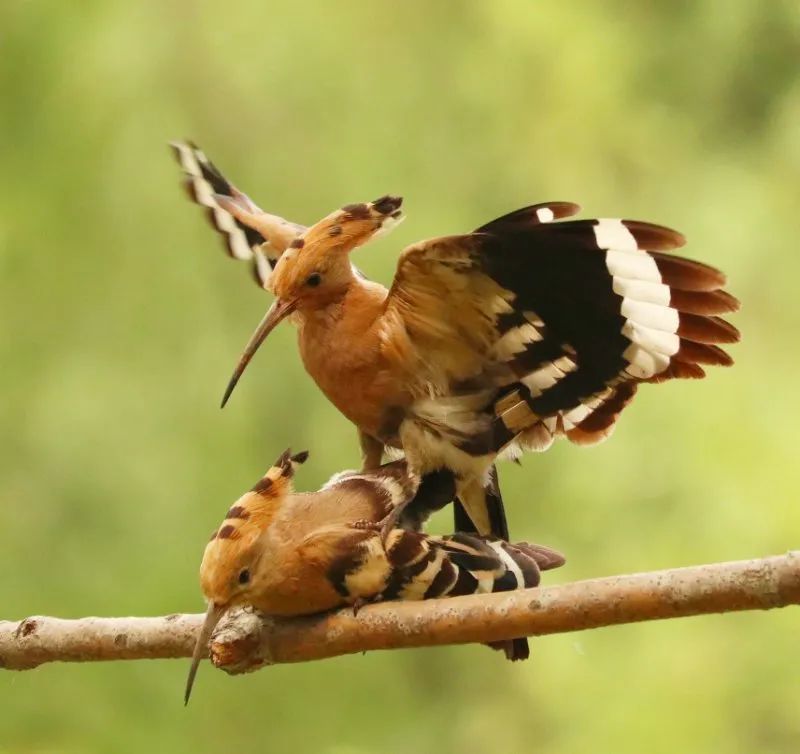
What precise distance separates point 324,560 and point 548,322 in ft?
1.26

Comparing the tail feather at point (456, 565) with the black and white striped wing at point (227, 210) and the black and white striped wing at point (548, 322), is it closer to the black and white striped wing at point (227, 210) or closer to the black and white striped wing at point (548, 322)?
the black and white striped wing at point (548, 322)

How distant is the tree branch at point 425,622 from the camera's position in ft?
4.01

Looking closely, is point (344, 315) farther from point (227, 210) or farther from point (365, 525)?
point (227, 210)

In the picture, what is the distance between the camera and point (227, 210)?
1.93 meters

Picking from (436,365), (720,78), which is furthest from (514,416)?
(720,78)

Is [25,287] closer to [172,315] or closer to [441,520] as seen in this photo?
[172,315]

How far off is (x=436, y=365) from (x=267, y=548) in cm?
31

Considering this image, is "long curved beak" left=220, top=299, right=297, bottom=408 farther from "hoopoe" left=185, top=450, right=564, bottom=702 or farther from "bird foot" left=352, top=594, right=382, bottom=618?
"bird foot" left=352, top=594, right=382, bottom=618

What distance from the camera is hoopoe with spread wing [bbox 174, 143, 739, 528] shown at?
1.45 metres

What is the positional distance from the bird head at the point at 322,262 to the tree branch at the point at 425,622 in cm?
28

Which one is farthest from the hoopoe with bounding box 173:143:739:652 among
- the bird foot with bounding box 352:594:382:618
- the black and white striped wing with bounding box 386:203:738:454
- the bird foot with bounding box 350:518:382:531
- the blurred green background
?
the blurred green background

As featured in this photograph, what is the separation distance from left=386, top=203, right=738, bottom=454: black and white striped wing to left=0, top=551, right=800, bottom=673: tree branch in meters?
0.30

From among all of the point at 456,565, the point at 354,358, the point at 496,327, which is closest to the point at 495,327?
the point at 496,327

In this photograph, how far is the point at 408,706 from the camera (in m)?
2.91
